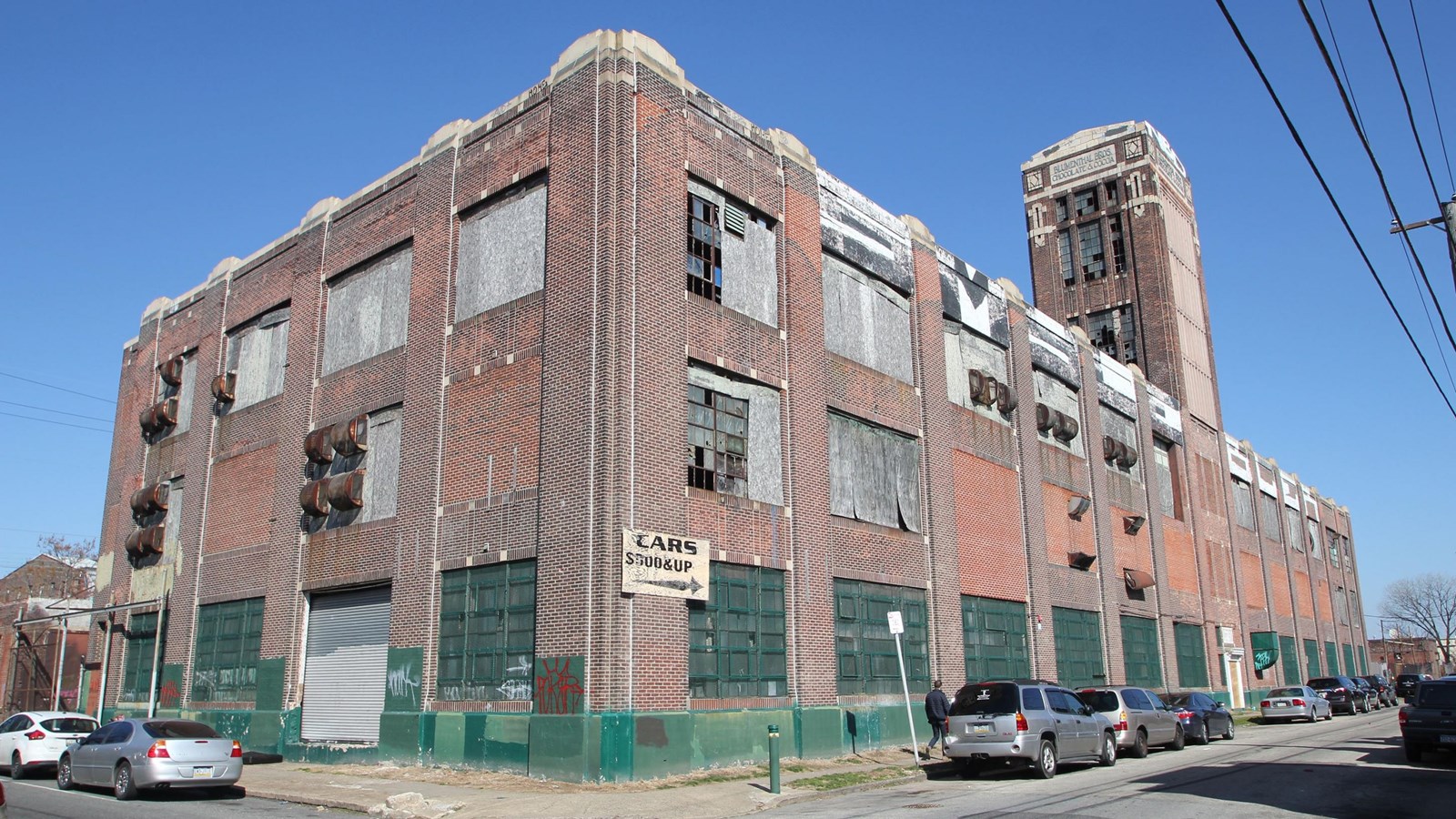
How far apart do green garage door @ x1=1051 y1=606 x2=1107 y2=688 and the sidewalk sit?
12.9 m

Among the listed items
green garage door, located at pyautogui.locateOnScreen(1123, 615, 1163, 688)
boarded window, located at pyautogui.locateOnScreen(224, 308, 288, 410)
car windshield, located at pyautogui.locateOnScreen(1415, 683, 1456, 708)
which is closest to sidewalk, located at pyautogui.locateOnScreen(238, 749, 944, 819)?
car windshield, located at pyautogui.locateOnScreen(1415, 683, 1456, 708)

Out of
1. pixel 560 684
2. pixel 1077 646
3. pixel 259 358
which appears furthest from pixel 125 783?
pixel 1077 646

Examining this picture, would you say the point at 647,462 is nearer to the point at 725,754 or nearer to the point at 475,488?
the point at 475,488

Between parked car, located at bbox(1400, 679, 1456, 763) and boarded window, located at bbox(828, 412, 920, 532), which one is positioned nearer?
parked car, located at bbox(1400, 679, 1456, 763)

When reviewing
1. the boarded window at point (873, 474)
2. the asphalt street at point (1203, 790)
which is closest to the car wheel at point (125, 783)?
the asphalt street at point (1203, 790)

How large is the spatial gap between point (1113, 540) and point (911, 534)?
1468 cm

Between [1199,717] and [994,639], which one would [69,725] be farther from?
[1199,717]

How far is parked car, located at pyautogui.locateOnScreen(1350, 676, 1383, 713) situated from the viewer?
145ft

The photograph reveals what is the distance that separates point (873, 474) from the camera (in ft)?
86.6

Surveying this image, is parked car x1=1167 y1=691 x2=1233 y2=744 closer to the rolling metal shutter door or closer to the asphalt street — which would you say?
the asphalt street

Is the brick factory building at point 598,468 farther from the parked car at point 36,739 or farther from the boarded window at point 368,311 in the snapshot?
the parked car at point 36,739

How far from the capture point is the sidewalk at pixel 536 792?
15.5 metres

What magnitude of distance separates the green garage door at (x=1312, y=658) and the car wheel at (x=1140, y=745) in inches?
1634

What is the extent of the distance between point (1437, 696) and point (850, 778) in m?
11.8
